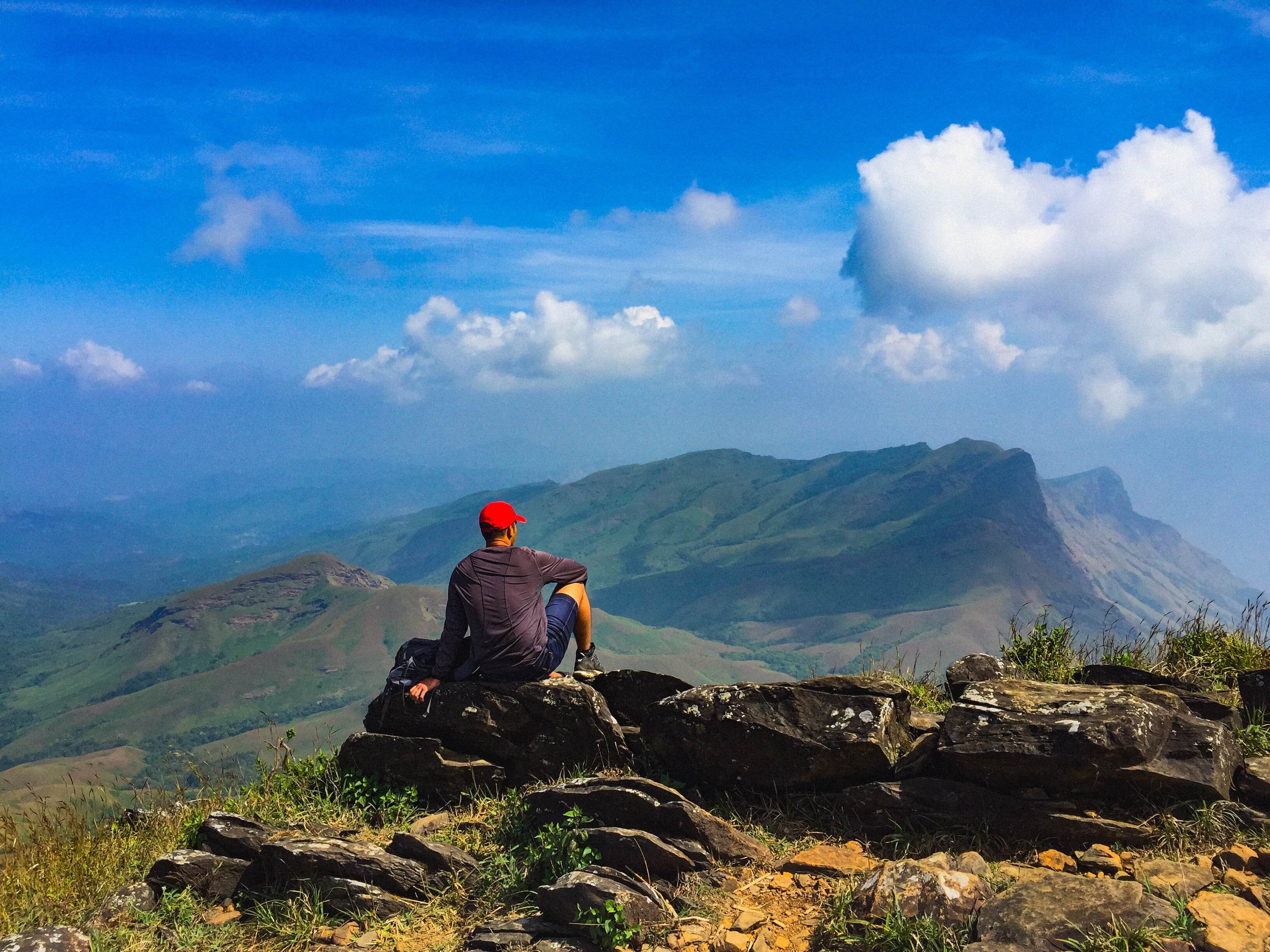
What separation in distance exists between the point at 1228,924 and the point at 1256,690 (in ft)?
12.0

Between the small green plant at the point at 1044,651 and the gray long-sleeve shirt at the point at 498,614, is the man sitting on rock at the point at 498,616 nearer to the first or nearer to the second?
the gray long-sleeve shirt at the point at 498,614

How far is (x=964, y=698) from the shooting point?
23.3ft

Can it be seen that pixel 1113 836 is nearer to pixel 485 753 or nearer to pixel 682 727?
pixel 682 727

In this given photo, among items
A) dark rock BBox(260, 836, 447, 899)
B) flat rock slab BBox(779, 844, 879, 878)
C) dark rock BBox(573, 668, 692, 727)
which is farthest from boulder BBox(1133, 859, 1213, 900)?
dark rock BBox(260, 836, 447, 899)

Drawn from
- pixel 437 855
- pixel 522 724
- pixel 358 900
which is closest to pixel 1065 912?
pixel 437 855

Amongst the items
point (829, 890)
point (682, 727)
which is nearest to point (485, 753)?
point (682, 727)

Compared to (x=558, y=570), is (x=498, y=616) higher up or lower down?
lower down

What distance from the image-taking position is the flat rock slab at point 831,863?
6.41 metres

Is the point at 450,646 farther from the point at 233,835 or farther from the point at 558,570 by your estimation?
the point at 233,835

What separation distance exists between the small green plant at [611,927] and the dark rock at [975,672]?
5.13m

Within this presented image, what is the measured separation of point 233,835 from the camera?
305 inches

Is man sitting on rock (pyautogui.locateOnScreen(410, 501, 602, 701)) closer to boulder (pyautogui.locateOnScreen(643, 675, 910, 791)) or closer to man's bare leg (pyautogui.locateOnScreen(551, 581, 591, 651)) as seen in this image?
man's bare leg (pyautogui.locateOnScreen(551, 581, 591, 651))

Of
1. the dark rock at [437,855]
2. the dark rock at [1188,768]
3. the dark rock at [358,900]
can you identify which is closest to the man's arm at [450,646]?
the dark rock at [437,855]

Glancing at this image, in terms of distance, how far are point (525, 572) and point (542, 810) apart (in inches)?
102
